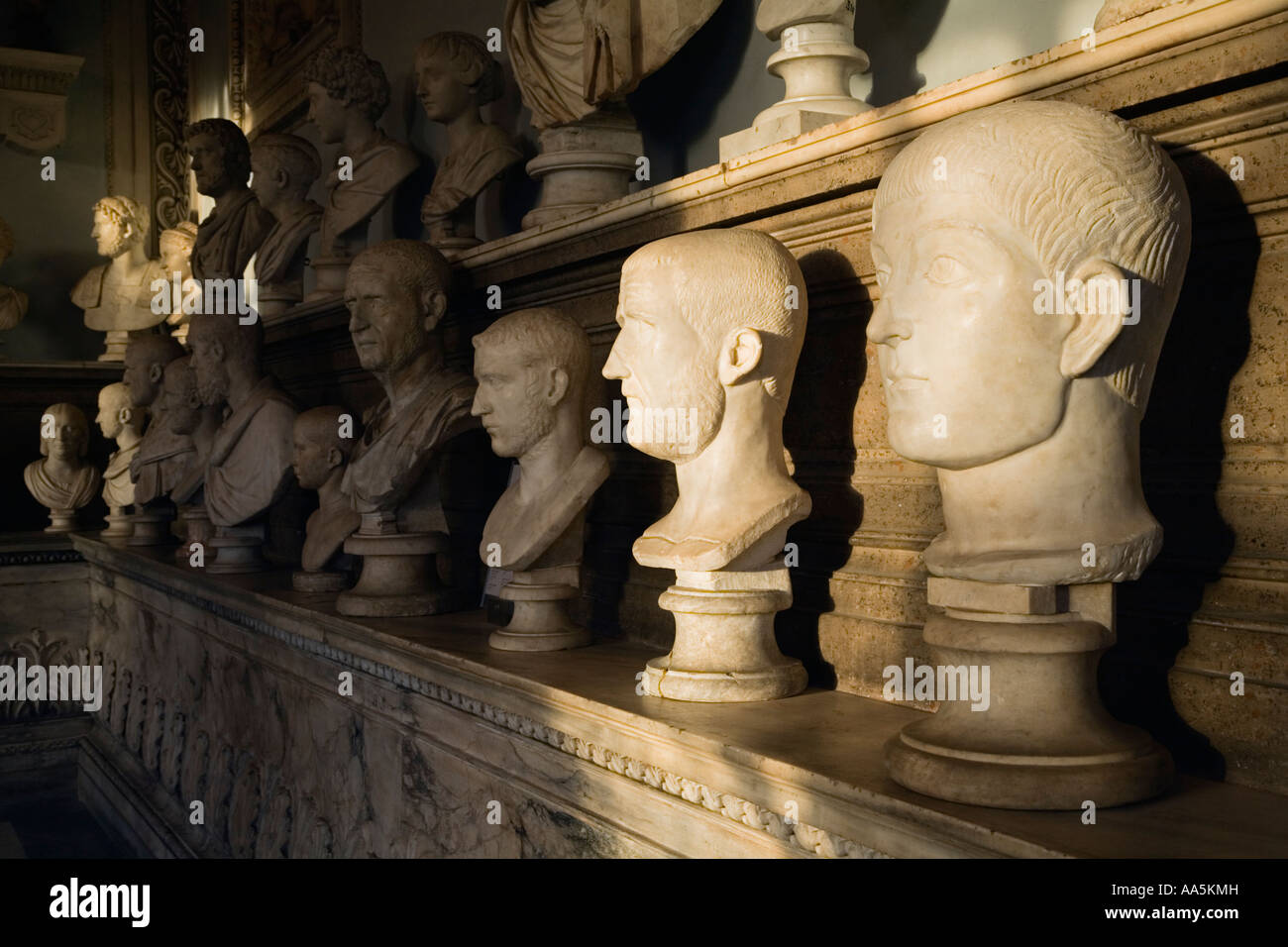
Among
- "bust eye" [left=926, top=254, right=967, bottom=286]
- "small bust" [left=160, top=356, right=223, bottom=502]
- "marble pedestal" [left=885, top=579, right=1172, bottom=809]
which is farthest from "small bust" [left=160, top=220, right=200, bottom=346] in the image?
"marble pedestal" [left=885, top=579, right=1172, bottom=809]

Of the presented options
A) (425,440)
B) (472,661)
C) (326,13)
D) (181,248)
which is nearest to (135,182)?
(181,248)

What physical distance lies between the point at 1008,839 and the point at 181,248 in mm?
9560

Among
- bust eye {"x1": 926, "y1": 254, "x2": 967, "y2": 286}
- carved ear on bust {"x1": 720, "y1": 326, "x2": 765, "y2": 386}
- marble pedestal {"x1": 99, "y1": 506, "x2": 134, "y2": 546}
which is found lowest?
marble pedestal {"x1": 99, "y1": 506, "x2": 134, "y2": 546}

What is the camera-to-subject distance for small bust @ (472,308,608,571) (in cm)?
351

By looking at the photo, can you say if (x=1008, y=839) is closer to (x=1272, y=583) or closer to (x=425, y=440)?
(x=1272, y=583)

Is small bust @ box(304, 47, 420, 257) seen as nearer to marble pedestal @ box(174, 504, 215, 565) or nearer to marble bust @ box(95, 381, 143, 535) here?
marble pedestal @ box(174, 504, 215, 565)

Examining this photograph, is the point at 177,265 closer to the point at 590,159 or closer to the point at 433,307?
the point at 433,307

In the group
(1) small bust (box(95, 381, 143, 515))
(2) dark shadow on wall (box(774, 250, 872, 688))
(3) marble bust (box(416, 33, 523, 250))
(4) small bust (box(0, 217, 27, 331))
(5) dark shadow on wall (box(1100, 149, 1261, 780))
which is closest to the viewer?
(5) dark shadow on wall (box(1100, 149, 1261, 780))

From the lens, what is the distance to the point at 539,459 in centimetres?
360

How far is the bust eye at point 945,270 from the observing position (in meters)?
2.12

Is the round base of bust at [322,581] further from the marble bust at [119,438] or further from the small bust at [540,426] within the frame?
the marble bust at [119,438]

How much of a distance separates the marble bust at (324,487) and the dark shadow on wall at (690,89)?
1551 millimetres

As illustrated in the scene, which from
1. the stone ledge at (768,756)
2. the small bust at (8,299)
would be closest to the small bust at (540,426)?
the stone ledge at (768,756)

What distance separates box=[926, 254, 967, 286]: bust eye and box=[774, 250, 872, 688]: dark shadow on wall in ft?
2.98
